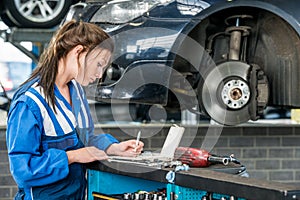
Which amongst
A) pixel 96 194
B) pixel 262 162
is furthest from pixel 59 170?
pixel 262 162

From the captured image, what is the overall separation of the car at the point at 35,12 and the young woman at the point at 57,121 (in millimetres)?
3843

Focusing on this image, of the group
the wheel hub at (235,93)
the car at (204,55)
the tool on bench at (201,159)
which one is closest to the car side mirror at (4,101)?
the car at (204,55)

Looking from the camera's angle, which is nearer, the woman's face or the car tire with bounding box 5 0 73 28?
the woman's face

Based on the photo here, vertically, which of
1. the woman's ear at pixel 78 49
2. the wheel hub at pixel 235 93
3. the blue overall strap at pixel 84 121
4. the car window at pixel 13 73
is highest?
the car window at pixel 13 73

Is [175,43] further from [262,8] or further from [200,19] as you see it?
[262,8]

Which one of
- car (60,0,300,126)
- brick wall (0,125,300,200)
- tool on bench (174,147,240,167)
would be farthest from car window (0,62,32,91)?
tool on bench (174,147,240,167)

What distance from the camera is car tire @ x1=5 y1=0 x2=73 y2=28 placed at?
675cm

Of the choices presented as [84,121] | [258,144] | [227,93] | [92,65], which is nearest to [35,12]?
[258,144]

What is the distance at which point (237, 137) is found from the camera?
626 cm

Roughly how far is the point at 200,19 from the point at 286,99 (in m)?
0.84

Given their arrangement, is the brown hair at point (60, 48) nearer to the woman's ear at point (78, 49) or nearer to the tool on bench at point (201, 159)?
the woman's ear at point (78, 49)

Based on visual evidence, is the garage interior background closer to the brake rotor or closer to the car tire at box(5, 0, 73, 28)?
the car tire at box(5, 0, 73, 28)

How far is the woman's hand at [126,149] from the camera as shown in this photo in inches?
121

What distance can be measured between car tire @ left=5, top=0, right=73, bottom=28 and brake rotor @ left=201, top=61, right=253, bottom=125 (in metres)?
2.73
